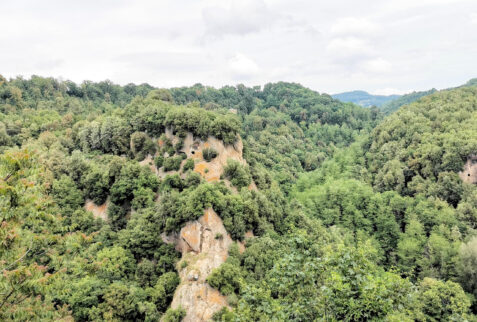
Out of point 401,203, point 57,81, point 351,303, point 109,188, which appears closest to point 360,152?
point 401,203

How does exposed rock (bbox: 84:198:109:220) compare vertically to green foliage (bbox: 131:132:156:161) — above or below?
below

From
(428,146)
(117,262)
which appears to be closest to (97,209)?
(117,262)

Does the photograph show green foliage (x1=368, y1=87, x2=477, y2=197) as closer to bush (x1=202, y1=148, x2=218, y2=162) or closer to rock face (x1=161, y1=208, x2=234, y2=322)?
bush (x1=202, y1=148, x2=218, y2=162)

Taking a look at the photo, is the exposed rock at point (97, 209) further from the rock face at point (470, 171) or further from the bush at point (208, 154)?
the rock face at point (470, 171)

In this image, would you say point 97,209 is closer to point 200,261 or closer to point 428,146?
point 200,261

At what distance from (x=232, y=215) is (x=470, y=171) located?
1994 inches

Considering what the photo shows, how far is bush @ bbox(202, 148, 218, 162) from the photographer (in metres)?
38.5

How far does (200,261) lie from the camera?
28000 mm

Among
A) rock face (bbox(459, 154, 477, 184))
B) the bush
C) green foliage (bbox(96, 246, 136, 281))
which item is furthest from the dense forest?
rock face (bbox(459, 154, 477, 184))

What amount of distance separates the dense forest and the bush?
1.55 ft

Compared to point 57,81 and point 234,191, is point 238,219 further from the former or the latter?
point 57,81

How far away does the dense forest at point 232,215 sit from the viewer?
34.7ft

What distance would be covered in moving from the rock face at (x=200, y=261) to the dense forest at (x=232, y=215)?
653 mm

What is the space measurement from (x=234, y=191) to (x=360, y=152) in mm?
57721
